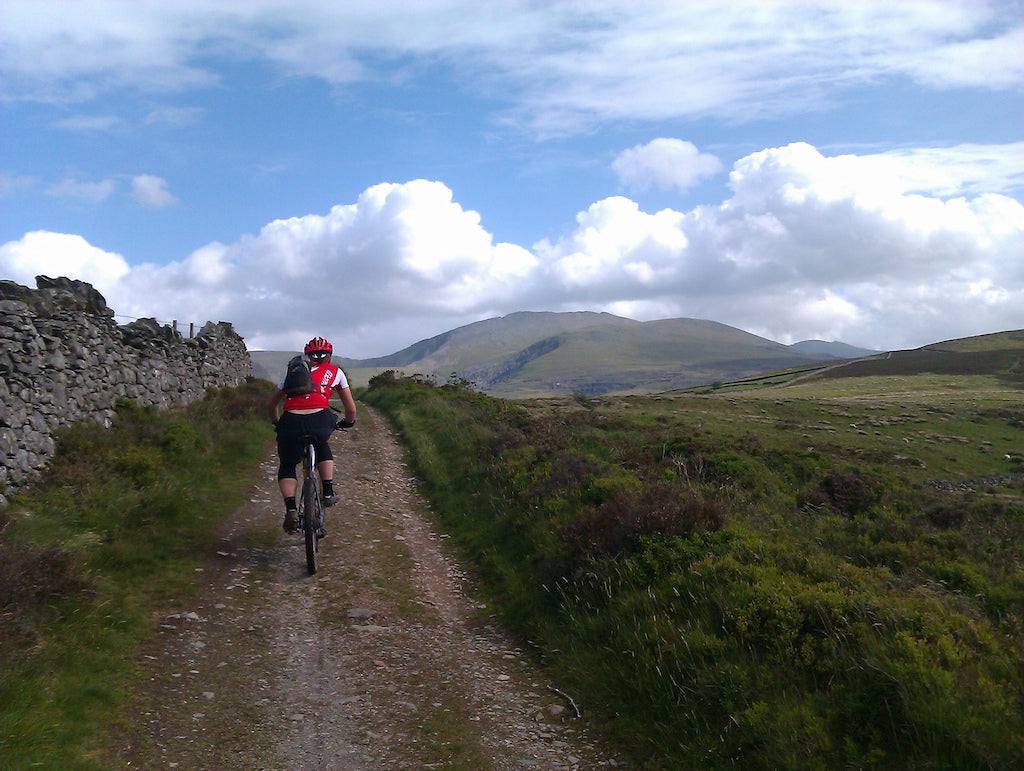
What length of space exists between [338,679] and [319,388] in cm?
391

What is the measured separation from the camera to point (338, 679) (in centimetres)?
602

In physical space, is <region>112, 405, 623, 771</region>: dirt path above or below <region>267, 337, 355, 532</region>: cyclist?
below

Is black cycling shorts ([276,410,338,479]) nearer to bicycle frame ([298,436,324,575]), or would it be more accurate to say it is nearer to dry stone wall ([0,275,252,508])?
bicycle frame ([298,436,324,575])

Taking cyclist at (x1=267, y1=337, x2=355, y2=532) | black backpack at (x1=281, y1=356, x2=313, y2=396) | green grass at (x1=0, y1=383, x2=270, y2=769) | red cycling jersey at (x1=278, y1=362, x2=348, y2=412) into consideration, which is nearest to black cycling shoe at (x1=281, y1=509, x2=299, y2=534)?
cyclist at (x1=267, y1=337, x2=355, y2=532)

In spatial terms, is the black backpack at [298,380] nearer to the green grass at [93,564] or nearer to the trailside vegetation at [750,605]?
the green grass at [93,564]

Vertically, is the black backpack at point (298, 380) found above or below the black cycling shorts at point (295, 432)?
above

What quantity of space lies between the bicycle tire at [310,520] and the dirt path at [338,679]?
0.23 metres

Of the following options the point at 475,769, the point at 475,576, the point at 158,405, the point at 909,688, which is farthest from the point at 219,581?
the point at 158,405

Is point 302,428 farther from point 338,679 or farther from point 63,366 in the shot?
point 63,366

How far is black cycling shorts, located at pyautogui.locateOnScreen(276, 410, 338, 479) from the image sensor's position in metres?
8.72

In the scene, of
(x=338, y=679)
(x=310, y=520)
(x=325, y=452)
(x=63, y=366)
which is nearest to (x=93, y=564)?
(x=310, y=520)

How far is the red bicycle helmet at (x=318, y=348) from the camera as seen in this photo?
937 centimetres

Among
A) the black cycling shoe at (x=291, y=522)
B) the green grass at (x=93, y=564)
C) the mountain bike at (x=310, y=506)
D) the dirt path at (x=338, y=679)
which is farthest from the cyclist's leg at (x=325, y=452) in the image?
the green grass at (x=93, y=564)

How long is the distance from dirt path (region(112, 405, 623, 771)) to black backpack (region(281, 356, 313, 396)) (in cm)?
217
